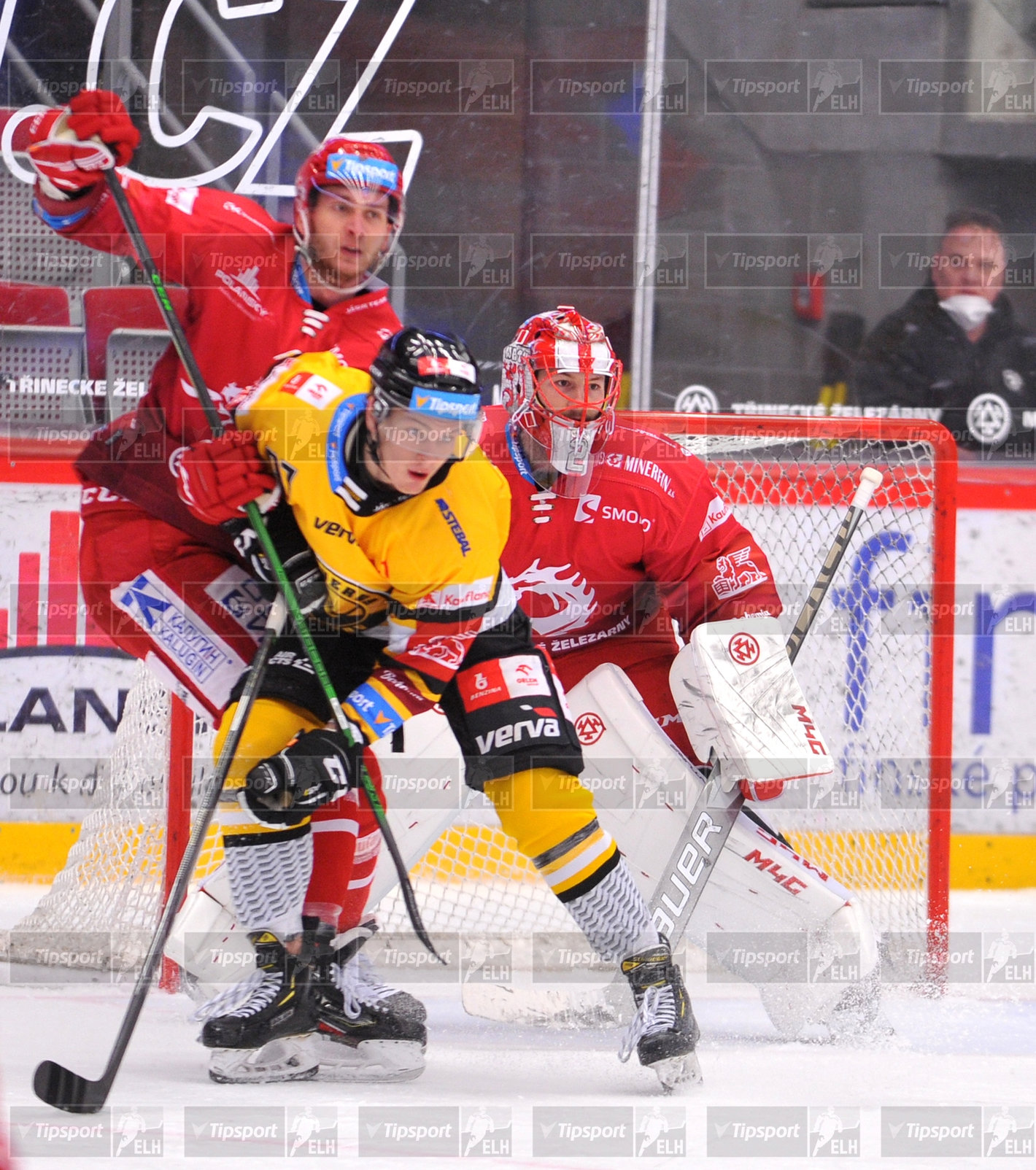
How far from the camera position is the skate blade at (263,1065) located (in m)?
2.26

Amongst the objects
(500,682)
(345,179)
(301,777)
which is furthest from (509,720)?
(345,179)

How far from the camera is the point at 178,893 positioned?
88.5 inches

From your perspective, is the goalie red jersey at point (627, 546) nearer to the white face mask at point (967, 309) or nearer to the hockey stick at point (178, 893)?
the hockey stick at point (178, 893)

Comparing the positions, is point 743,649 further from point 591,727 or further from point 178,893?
point 178,893

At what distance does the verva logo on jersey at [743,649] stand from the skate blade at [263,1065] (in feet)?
3.35

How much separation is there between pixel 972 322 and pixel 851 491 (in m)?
0.94

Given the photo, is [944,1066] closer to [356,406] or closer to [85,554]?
[356,406]

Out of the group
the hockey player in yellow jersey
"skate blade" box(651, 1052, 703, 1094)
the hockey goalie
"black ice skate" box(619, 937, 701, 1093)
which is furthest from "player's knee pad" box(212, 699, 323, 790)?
"skate blade" box(651, 1052, 703, 1094)

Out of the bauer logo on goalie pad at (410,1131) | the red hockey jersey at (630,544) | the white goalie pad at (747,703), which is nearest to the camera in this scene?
the bauer logo on goalie pad at (410,1131)

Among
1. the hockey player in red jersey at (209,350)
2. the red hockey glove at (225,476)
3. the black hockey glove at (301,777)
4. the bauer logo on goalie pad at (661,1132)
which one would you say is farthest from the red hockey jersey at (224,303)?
the bauer logo on goalie pad at (661,1132)

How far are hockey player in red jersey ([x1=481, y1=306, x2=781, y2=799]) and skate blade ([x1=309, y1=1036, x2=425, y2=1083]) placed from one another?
2.66 ft

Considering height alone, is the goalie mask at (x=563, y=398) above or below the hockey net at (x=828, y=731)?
above

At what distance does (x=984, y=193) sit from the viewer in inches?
171

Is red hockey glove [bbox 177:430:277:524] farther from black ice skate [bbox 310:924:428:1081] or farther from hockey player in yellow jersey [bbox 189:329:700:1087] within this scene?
black ice skate [bbox 310:924:428:1081]
